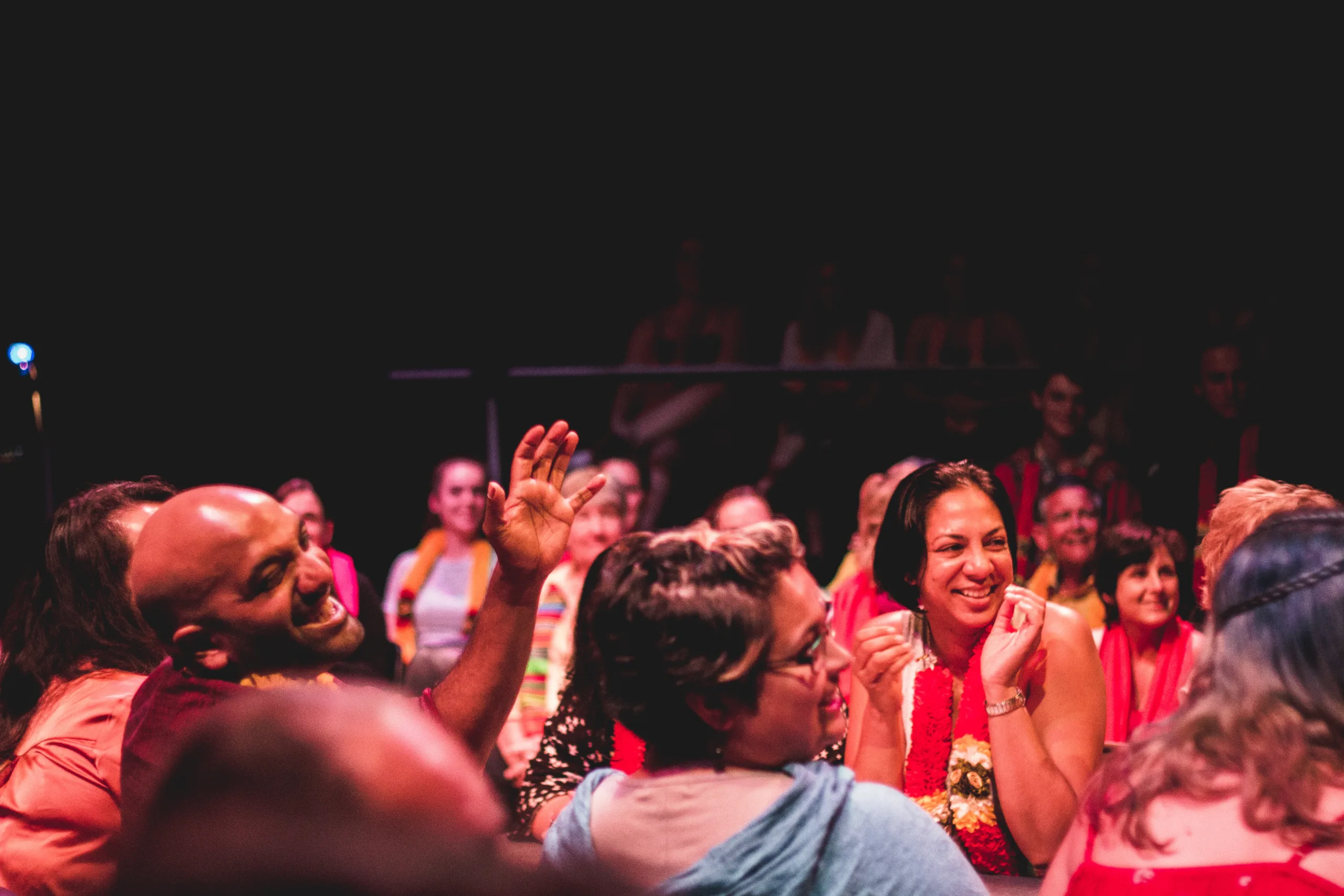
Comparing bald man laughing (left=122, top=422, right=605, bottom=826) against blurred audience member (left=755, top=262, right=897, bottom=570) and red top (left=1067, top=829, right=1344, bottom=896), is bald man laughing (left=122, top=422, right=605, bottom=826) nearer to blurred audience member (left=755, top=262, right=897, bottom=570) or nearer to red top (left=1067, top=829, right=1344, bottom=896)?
red top (left=1067, top=829, right=1344, bottom=896)

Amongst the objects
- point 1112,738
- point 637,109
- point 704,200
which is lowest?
point 1112,738

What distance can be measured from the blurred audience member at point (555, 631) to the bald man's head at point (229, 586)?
126 cm

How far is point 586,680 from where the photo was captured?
83.6 inches

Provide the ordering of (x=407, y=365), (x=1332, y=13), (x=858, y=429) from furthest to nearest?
(x=407, y=365) < (x=1332, y=13) < (x=858, y=429)

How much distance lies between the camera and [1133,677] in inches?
116

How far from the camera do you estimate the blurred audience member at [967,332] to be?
4.61 metres

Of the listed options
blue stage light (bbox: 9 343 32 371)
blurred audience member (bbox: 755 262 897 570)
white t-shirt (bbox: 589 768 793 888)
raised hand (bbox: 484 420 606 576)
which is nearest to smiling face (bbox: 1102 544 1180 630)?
blurred audience member (bbox: 755 262 897 570)

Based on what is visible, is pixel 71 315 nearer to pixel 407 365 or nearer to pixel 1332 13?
pixel 407 365

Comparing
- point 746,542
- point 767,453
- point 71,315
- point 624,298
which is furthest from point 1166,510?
point 71,315

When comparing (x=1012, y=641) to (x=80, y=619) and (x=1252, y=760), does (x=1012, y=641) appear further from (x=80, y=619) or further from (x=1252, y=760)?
(x=80, y=619)

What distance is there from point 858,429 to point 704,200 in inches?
82.1

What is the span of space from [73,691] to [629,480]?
8.40 ft

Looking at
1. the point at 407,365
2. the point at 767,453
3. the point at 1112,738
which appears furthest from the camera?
the point at 407,365

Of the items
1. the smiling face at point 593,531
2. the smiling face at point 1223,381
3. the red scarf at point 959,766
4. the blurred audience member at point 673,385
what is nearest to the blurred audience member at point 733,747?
the red scarf at point 959,766
